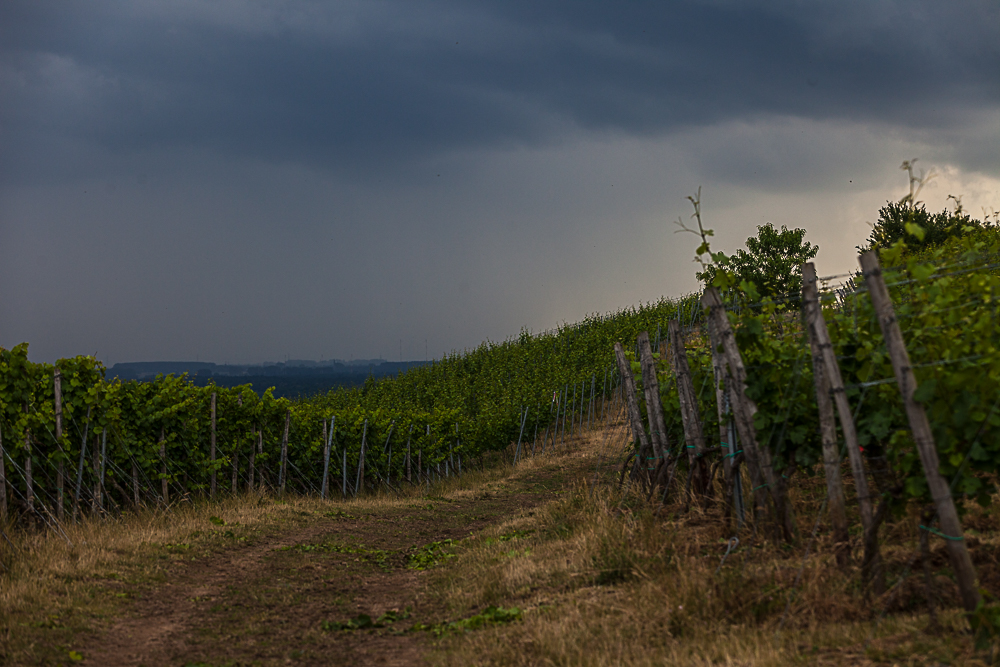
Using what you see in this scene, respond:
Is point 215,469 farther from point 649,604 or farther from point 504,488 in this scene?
point 649,604

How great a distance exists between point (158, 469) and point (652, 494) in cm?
736

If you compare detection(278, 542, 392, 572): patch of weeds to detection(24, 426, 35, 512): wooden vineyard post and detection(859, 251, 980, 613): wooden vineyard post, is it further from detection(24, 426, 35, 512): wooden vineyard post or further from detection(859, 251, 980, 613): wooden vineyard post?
detection(859, 251, 980, 613): wooden vineyard post

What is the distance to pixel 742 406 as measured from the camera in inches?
267

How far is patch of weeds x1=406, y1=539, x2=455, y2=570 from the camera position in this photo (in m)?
8.83

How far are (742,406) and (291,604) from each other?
4633 millimetres

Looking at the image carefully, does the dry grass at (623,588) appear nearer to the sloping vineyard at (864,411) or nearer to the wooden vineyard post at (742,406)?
the sloping vineyard at (864,411)

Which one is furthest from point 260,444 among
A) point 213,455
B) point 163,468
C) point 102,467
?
point 102,467

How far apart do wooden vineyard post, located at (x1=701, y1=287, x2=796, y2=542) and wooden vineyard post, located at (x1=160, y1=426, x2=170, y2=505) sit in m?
8.36

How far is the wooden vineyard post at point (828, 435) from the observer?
18.0 feet

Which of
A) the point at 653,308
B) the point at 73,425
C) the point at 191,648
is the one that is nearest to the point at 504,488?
the point at 73,425

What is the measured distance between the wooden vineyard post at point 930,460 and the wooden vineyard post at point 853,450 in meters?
0.64

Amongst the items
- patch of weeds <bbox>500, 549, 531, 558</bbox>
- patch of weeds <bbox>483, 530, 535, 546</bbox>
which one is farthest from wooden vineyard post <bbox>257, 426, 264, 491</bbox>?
patch of weeds <bbox>500, 549, 531, 558</bbox>

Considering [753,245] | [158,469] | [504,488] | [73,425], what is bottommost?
[504,488]

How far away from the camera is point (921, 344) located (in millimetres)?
5727
